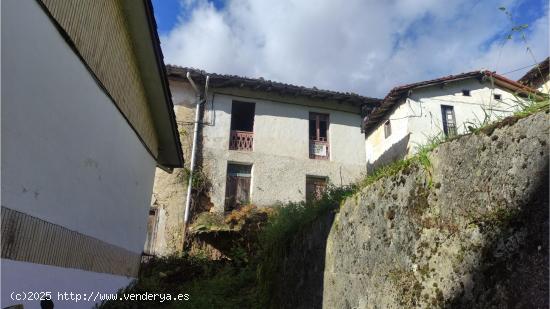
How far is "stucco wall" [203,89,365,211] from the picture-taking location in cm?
1562

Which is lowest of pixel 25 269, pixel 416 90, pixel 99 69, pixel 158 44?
pixel 25 269

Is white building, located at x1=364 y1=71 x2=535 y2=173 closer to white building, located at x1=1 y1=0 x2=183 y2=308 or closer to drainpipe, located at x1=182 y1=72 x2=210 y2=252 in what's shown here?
drainpipe, located at x1=182 y1=72 x2=210 y2=252

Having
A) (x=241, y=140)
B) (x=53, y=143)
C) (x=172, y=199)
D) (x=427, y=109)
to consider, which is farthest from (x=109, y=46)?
(x=427, y=109)

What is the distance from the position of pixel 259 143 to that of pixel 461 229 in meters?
13.9

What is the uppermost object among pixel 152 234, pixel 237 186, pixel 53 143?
pixel 237 186

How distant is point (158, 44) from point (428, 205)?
572 cm

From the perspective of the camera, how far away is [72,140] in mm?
4641

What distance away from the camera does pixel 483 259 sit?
240 cm

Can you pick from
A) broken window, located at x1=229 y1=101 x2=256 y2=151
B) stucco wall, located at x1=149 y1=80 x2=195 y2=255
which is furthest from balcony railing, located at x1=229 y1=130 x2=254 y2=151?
stucco wall, located at x1=149 y1=80 x2=195 y2=255

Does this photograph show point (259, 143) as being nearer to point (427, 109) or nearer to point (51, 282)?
point (427, 109)

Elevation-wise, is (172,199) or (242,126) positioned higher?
(242,126)

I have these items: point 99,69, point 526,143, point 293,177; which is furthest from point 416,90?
point 526,143

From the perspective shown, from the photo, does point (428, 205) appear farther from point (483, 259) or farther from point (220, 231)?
point (220, 231)

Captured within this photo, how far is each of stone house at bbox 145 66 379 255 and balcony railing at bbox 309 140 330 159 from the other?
0.04 m
